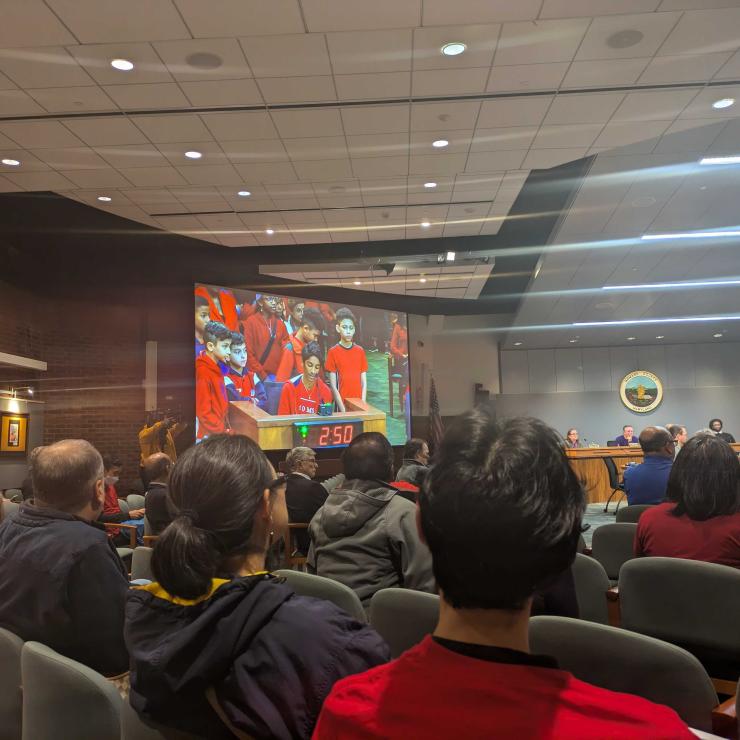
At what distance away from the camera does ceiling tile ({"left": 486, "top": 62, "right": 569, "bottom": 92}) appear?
494 centimetres

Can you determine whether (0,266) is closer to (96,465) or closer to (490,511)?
(96,465)

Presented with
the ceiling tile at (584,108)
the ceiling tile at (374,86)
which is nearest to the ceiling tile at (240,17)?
the ceiling tile at (374,86)

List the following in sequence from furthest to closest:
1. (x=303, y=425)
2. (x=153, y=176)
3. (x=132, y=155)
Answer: (x=303, y=425), (x=153, y=176), (x=132, y=155)

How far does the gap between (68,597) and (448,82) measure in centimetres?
475

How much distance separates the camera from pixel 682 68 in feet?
16.3

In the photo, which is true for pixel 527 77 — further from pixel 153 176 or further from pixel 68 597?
pixel 68 597

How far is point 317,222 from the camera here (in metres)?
8.53

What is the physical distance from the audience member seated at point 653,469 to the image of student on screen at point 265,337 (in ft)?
20.1

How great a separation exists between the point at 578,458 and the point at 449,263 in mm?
3941

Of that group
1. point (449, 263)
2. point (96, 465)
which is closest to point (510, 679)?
point (96, 465)

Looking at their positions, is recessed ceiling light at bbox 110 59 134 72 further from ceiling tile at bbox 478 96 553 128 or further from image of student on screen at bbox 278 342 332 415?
image of student on screen at bbox 278 342 332 415

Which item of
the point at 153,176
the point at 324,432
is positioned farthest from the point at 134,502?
the point at 324,432

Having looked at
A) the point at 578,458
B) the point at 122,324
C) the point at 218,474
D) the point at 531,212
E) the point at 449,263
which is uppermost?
the point at 531,212

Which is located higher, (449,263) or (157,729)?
(449,263)
